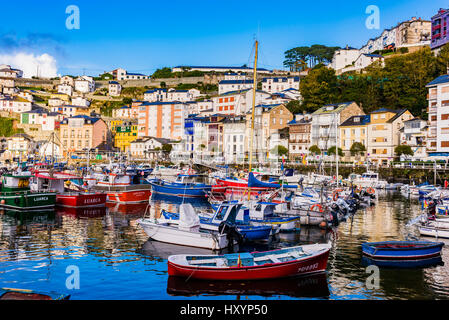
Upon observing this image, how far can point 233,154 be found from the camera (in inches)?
3629

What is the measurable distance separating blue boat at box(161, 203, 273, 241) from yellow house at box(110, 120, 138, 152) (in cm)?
10601

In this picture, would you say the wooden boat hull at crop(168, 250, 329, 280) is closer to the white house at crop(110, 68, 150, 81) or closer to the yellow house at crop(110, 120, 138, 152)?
the yellow house at crop(110, 120, 138, 152)

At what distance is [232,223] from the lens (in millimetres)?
22859

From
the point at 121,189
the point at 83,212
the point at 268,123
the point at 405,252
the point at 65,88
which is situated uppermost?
the point at 65,88

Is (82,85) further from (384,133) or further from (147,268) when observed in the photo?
(147,268)

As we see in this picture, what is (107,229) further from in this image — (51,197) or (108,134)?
(108,134)

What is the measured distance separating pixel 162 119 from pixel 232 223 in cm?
10518

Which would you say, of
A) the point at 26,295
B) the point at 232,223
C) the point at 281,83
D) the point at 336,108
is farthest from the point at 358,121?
the point at 26,295

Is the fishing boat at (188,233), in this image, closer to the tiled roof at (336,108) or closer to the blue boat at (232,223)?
the blue boat at (232,223)

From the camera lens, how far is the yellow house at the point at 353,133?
75.4 metres

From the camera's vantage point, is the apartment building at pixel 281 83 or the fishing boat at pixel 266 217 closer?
the fishing boat at pixel 266 217

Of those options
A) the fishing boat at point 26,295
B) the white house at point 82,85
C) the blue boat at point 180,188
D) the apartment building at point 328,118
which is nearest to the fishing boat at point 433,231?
the fishing boat at point 26,295

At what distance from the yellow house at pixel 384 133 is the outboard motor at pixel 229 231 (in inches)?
2193
